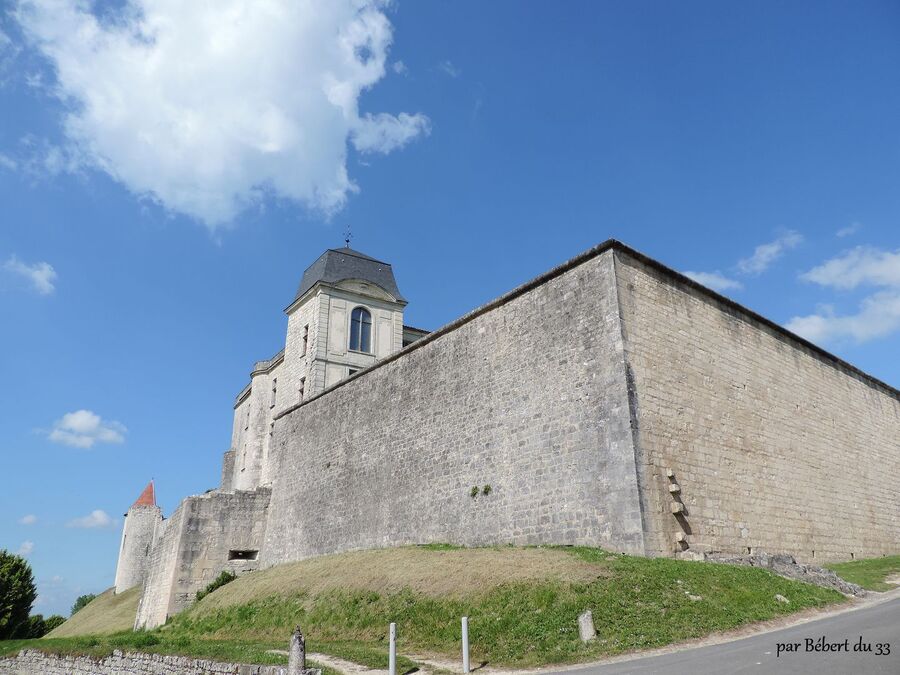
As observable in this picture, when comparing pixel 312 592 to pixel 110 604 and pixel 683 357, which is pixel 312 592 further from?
pixel 110 604

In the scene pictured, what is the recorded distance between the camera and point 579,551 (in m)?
12.2

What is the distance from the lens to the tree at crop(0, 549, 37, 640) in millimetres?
27797

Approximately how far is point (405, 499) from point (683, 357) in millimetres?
8162

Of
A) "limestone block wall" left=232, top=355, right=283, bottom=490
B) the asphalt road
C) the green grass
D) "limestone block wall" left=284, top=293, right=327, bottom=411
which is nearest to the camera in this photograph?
the asphalt road

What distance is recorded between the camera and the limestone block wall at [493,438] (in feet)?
43.3

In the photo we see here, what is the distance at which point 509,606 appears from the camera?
1036 centimetres

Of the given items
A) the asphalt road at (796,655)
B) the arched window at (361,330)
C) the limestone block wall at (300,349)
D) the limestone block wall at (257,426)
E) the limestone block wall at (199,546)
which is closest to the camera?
the asphalt road at (796,655)

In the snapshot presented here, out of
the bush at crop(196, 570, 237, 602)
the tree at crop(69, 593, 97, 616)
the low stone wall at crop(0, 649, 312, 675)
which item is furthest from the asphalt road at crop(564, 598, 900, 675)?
the tree at crop(69, 593, 97, 616)

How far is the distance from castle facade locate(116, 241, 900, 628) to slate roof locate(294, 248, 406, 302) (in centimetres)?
787

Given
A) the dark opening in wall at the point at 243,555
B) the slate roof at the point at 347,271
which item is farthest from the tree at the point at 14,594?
the slate roof at the point at 347,271

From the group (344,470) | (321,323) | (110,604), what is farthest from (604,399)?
(110,604)

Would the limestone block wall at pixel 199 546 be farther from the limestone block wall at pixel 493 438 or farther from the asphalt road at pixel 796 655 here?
the asphalt road at pixel 796 655

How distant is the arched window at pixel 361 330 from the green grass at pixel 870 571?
20.2 metres

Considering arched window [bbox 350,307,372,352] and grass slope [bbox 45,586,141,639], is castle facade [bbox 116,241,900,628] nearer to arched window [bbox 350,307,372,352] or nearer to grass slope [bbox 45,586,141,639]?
grass slope [bbox 45,586,141,639]
